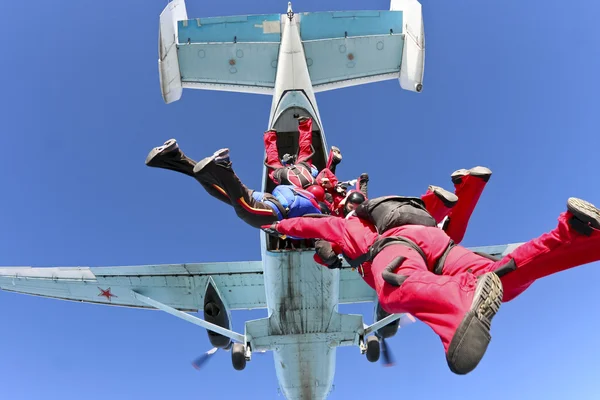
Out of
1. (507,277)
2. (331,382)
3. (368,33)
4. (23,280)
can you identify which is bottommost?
(331,382)

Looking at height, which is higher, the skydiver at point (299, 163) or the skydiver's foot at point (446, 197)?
the skydiver at point (299, 163)

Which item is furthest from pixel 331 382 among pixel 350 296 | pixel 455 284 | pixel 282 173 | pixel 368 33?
pixel 368 33

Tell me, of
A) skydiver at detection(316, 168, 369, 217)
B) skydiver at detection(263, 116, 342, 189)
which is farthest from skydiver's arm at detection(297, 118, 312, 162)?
skydiver at detection(316, 168, 369, 217)

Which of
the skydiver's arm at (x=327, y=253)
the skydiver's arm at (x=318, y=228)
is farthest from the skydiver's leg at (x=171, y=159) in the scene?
the skydiver's arm at (x=327, y=253)

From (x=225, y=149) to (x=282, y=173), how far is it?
267 centimetres

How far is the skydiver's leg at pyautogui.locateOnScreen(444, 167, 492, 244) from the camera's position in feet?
17.0

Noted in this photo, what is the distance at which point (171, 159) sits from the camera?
524 cm

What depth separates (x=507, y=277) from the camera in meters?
3.43

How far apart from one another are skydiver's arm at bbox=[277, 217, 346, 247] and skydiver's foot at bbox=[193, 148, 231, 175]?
123 centimetres

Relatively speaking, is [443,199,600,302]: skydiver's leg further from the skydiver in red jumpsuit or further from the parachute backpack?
the skydiver in red jumpsuit

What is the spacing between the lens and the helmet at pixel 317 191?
716 cm

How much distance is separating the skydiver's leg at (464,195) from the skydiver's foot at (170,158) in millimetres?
3683

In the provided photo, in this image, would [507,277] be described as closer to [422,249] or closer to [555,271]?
[555,271]

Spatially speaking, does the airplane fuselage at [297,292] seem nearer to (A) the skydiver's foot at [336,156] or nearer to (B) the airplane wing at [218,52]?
(B) the airplane wing at [218,52]
